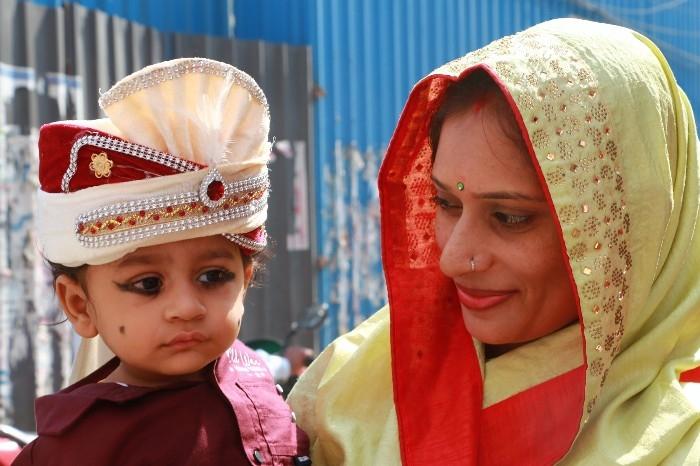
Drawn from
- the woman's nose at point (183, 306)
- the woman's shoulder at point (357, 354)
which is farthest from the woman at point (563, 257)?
the woman's nose at point (183, 306)

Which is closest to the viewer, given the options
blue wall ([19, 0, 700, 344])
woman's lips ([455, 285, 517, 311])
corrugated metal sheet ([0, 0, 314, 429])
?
woman's lips ([455, 285, 517, 311])

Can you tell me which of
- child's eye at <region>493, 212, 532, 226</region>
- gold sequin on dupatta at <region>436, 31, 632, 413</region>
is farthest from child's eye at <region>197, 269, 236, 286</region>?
gold sequin on dupatta at <region>436, 31, 632, 413</region>

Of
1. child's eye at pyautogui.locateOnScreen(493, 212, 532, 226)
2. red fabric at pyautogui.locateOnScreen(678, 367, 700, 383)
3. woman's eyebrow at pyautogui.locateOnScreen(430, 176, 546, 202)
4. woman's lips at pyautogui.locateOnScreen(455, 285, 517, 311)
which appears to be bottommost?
red fabric at pyautogui.locateOnScreen(678, 367, 700, 383)

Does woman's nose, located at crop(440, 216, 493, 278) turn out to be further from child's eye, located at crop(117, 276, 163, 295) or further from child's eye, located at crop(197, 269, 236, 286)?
child's eye, located at crop(117, 276, 163, 295)

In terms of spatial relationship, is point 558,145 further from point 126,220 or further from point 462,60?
point 126,220

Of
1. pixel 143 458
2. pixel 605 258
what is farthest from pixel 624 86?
pixel 143 458

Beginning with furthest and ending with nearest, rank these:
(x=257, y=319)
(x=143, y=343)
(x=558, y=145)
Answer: (x=257, y=319) → (x=143, y=343) → (x=558, y=145)

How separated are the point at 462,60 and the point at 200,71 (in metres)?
0.57

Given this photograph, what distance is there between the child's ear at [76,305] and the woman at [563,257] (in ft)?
2.04

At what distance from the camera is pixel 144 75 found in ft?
7.30

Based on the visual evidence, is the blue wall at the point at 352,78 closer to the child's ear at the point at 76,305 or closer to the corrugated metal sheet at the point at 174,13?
the corrugated metal sheet at the point at 174,13

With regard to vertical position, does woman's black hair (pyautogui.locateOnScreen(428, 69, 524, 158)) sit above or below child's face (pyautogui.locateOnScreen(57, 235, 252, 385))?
above

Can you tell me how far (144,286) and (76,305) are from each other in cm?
23

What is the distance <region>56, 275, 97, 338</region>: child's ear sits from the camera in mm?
2318
